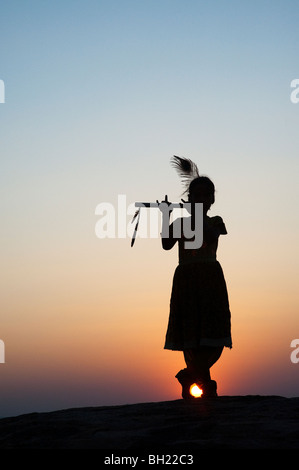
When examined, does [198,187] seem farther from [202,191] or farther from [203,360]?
[203,360]

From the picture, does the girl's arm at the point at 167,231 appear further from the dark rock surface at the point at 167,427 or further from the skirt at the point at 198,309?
the dark rock surface at the point at 167,427

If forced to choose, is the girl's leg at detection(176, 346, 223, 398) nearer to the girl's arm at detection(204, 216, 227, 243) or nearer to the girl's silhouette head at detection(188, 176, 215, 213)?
the girl's arm at detection(204, 216, 227, 243)

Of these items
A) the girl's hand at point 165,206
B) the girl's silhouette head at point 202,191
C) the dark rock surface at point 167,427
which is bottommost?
the dark rock surface at point 167,427

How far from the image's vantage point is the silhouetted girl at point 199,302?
24.6 ft

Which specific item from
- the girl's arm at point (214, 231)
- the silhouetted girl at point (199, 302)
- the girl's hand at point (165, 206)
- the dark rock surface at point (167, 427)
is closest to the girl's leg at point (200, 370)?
the silhouetted girl at point (199, 302)

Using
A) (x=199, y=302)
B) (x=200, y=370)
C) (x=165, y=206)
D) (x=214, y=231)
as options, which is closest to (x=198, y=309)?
(x=199, y=302)

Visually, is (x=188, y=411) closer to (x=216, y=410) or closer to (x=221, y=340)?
(x=216, y=410)

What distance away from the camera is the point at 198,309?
7.66 metres

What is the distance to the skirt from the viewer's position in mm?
7496

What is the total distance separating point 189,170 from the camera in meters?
8.12

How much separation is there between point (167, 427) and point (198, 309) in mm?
2251
